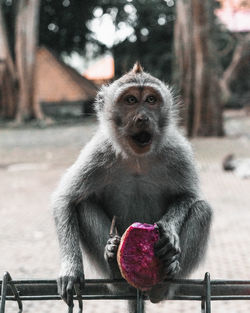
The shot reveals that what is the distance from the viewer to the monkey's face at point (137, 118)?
10.2ft

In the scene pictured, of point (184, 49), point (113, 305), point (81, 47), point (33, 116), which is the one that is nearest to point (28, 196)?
point (113, 305)

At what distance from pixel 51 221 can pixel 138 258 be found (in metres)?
4.39

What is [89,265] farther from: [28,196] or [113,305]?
[28,196]

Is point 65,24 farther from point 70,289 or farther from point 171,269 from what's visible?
point 171,269

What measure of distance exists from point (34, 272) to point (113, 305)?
38.1 inches

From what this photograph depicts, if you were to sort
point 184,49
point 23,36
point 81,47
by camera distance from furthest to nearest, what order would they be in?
point 81,47
point 23,36
point 184,49

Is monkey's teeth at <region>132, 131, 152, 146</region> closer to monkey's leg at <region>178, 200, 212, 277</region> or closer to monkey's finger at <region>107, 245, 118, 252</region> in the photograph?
monkey's leg at <region>178, 200, 212, 277</region>

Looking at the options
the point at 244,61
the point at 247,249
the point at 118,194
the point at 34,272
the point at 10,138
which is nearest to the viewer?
the point at 118,194

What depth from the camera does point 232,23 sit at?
113 ft

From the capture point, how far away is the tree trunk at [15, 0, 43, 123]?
23719 millimetres

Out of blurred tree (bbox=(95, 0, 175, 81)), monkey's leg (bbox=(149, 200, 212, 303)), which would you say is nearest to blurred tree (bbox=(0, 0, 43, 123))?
blurred tree (bbox=(95, 0, 175, 81))

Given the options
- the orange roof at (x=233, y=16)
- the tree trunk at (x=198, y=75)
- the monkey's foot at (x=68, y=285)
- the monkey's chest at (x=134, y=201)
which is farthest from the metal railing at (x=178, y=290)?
the orange roof at (x=233, y=16)

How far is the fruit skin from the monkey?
44 centimetres

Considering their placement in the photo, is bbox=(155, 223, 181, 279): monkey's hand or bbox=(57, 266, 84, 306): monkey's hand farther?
bbox=(57, 266, 84, 306): monkey's hand
